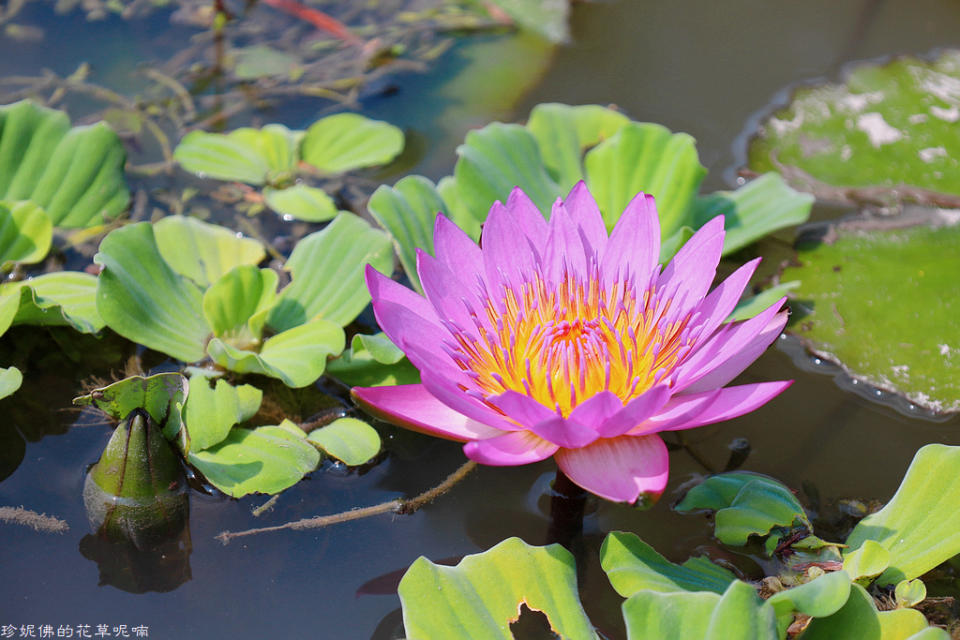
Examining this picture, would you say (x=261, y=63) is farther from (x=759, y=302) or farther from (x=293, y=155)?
(x=759, y=302)

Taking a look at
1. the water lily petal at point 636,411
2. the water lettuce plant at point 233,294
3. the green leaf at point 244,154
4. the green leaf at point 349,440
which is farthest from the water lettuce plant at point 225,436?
the green leaf at point 244,154

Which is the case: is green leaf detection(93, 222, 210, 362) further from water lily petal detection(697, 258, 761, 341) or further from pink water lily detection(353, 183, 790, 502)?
water lily petal detection(697, 258, 761, 341)

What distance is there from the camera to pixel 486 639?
134 cm

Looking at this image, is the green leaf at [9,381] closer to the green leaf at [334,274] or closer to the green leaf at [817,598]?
the green leaf at [334,274]

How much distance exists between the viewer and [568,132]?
2297 mm

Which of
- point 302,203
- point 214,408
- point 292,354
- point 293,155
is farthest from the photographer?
point 293,155

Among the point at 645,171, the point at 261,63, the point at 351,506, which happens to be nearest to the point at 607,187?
the point at 645,171

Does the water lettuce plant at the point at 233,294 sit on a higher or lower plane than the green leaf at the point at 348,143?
lower

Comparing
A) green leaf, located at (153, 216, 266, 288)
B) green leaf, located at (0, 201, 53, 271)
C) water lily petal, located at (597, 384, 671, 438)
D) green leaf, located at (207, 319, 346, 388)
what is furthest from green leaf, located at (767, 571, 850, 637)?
green leaf, located at (0, 201, 53, 271)

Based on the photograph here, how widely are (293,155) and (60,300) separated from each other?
2.57 feet

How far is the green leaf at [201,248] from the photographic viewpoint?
199 centimetres

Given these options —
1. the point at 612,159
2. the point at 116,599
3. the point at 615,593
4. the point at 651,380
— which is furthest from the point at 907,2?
the point at 116,599

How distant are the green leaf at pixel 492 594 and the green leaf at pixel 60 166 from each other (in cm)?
143

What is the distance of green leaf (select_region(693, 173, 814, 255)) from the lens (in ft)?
6.82
